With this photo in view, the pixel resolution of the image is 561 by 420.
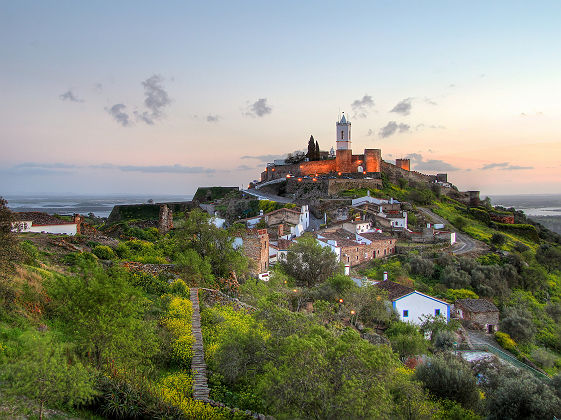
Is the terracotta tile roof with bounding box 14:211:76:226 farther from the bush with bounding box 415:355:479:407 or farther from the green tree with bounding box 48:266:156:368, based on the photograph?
the bush with bounding box 415:355:479:407

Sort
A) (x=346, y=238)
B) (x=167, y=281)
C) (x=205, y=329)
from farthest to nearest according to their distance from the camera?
1. (x=346, y=238)
2. (x=167, y=281)
3. (x=205, y=329)

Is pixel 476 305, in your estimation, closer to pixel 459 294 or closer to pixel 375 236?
pixel 459 294

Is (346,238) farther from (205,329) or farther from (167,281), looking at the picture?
(205,329)

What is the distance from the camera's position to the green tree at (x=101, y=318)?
8125mm

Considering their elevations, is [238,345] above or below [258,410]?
above

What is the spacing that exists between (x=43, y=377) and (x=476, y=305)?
2652 cm

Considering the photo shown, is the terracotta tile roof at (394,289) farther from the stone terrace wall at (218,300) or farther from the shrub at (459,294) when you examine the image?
the stone terrace wall at (218,300)

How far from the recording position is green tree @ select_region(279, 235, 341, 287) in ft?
91.7

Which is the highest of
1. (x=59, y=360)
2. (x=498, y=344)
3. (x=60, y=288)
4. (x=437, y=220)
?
(x=60, y=288)

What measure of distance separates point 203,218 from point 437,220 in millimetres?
37654

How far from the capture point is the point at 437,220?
50969mm

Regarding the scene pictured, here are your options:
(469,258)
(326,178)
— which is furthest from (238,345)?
(326,178)

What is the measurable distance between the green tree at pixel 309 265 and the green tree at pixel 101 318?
19631 mm

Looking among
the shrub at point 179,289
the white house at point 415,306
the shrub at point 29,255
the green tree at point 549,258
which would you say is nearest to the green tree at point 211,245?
the shrub at point 179,289
